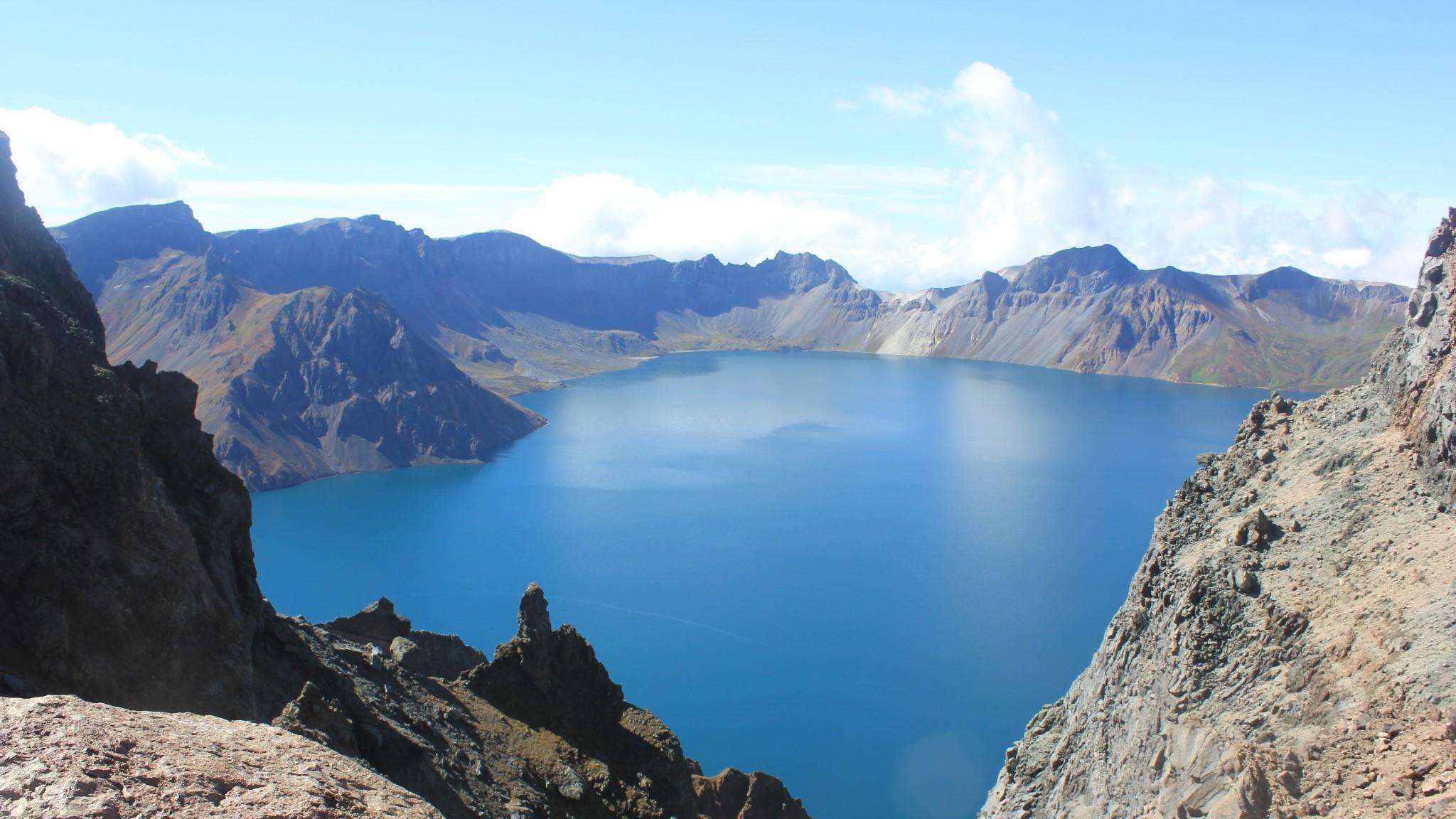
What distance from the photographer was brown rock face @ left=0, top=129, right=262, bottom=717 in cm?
1667

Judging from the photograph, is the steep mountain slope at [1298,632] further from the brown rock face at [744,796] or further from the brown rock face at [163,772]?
the brown rock face at [163,772]

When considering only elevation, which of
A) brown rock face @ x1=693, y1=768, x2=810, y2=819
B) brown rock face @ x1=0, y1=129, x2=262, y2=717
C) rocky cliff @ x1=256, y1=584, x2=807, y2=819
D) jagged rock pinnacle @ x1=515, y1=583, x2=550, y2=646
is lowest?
brown rock face @ x1=693, y1=768, x2=810, y2=819

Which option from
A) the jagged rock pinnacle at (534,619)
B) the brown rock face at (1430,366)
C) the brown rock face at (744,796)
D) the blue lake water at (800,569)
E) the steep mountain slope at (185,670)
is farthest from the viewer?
the blue lake water at (800,569)

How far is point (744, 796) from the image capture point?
3438 cm

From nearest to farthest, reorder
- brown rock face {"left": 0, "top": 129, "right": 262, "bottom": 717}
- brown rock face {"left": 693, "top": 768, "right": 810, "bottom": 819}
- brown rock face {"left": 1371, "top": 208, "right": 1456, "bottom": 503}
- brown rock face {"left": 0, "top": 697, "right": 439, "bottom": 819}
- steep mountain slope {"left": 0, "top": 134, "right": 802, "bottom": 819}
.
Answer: brown rock face {"left": 0, "top": 697, "right": 439, "bottom": 819} < steep mountain slope {"left": 0, "top": 134, "right": 802, "bottom": 819} < brown rock face {"left": 0, "top": 129, "right": 262, "bottom": 717} < brown rock face {"left": 1371, "top": 208, "right": 1456, "bottom": 503} < brown rock face {"left": 693, "top": 768, "right": 810, "bottom": 819}

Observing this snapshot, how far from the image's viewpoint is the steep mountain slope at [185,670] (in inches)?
345

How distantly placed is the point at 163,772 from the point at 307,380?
6413 inches

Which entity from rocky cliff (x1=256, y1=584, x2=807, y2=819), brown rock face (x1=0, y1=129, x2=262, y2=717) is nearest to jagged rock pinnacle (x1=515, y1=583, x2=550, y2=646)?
rocky cliff (x1=256, y1=584, x2=807, y2=819)

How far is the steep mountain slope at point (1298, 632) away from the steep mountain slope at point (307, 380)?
397ft

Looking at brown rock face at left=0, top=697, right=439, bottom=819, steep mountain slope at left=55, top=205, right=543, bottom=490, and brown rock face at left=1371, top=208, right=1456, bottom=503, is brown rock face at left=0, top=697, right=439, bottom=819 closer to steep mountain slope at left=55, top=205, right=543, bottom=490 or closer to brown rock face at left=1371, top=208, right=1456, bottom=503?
brown rock face at left=1371, top=208, right=1456, bottom=503

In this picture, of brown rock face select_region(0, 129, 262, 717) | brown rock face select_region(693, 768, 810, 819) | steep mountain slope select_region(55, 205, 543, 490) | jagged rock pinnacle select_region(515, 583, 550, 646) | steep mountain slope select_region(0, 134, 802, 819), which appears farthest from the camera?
steep mountain slope select_region(55, 205, 543, 490)

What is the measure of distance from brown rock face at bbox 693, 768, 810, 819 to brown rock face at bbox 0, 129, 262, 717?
689 inches

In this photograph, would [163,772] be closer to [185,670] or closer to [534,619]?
[185,670]

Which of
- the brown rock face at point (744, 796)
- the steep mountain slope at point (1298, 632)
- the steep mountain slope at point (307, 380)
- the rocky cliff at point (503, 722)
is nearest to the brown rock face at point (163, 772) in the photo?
the rocky cliff at point (503, 722)
